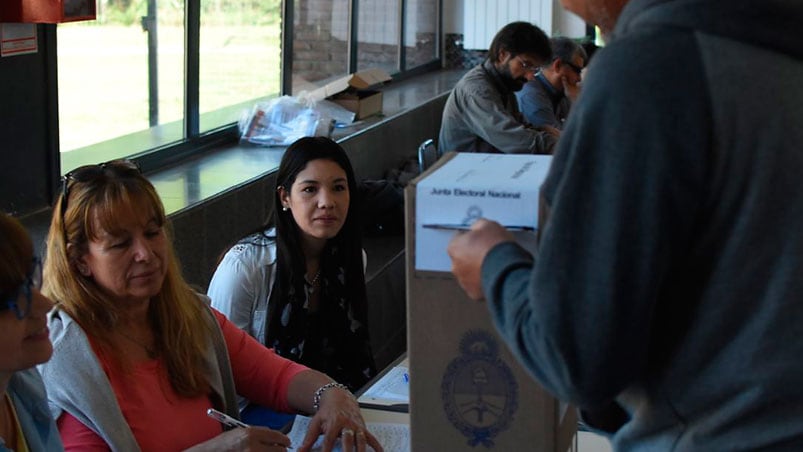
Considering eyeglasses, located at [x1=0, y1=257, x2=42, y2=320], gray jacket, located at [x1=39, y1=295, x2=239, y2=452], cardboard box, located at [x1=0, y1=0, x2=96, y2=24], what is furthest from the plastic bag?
eyeglasses, located at [x1=0, y1=257, x2=42, y2=320]

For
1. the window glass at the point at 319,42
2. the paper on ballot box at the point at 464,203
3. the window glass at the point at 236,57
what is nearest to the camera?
the paper on ballot box at the point at 464,203

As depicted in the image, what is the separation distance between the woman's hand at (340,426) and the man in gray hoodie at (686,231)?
3.27ft

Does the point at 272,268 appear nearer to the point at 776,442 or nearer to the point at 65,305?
the point at 65,305

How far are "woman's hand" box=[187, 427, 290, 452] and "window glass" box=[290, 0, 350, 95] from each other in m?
3.93

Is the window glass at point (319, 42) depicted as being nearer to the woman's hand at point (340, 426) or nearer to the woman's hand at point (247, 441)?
the woman's hand at point (340, 426)

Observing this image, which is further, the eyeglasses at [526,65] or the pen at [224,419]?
the eyeglasses at [526,65]

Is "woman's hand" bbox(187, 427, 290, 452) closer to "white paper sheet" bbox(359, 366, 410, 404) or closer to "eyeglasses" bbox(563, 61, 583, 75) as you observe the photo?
"white paper sheet" bbox(359, 366, 410, 404)

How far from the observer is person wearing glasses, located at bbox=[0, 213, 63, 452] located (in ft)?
4.99

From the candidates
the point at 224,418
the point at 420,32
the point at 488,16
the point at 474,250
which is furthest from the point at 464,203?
the point at 488,16

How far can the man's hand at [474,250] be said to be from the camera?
1196 millimetres

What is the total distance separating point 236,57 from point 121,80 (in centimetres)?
107

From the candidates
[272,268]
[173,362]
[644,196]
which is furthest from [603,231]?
[272,268]

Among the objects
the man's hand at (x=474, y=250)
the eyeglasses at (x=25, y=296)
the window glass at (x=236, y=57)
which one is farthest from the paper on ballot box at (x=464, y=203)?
the window glass at (x=236, y=57)

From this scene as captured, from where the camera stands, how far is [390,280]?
4.45 metres
